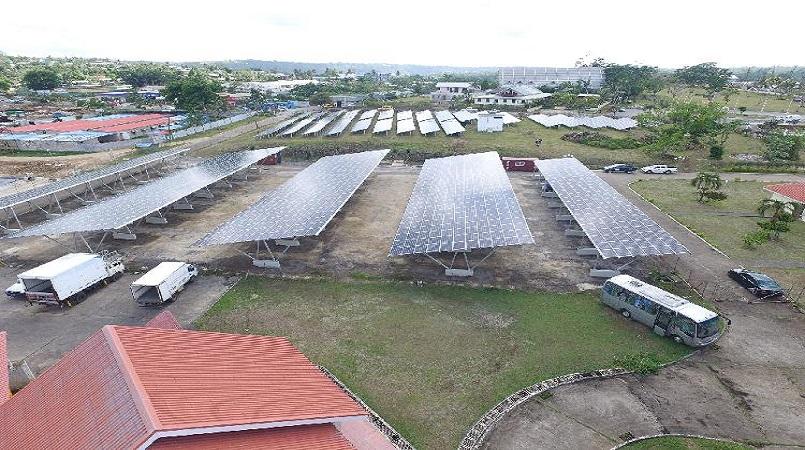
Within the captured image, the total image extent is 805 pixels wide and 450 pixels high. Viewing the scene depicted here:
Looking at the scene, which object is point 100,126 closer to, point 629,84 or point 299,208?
point 299,208

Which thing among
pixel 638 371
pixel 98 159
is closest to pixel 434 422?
pixel 638 371

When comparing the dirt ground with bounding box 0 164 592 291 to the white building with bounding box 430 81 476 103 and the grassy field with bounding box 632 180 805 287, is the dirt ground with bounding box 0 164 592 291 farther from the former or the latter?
the white building with bounding box 430 81 476 103

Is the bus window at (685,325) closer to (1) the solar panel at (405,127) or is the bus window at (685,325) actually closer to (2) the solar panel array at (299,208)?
(2) the solar panel array at (299,208)

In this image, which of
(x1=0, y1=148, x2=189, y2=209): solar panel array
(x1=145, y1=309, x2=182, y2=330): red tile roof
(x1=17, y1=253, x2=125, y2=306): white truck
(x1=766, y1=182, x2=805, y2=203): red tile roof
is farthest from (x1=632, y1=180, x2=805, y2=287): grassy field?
(x1=0, y1=148, x2=189, y2=209): solar panel array

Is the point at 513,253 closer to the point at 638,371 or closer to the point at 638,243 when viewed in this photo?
the point at 638,243

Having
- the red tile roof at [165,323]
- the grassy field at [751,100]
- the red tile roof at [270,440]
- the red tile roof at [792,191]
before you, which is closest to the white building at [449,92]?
the grassy field at [751,100]
